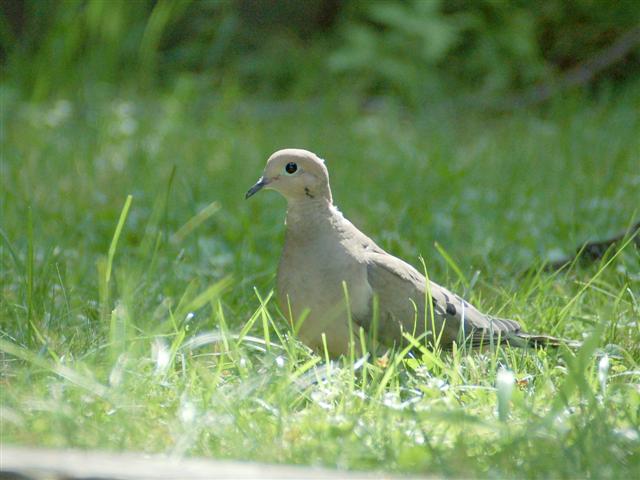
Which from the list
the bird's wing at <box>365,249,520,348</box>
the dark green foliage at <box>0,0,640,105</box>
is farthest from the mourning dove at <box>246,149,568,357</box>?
the dark green foliage at <box>0,0,640,105</box>

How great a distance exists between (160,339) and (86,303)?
678 mm

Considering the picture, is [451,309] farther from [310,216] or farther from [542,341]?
[310,216]

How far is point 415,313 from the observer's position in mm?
3326

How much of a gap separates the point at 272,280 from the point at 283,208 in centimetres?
121

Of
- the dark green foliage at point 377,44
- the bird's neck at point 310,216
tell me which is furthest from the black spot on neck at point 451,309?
the dark green foliage at point 377,44

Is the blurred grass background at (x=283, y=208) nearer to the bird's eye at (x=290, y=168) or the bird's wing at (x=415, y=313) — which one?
the bird's wing at (x=415, y=313)

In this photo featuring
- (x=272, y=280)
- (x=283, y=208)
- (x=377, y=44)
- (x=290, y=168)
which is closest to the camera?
(x=290, y=168)

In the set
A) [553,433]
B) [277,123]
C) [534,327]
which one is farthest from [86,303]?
[277,123]

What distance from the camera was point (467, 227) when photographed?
198 inches

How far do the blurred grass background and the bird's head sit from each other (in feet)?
1.10

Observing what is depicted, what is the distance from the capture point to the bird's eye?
351cm

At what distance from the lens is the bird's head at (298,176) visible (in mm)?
3471

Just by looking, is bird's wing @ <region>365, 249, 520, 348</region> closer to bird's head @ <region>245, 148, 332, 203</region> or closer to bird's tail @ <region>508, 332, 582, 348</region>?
bird's tail @ <region>508, 332, 582, 348</region>

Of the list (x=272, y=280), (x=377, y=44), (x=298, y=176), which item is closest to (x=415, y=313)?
(x=298, y=176)
